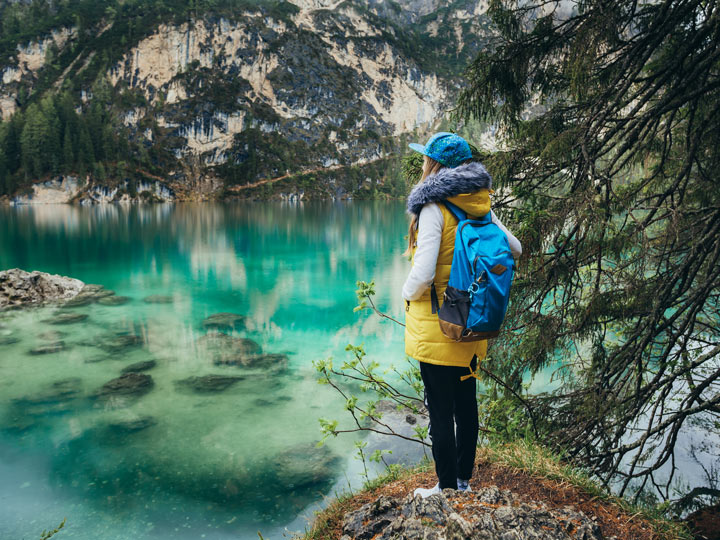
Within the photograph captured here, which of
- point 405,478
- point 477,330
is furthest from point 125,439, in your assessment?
point 477,330

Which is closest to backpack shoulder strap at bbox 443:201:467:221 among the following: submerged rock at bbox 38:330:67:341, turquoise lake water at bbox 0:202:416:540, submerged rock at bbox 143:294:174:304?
turquoise lake water at bbox 0:202:416:540

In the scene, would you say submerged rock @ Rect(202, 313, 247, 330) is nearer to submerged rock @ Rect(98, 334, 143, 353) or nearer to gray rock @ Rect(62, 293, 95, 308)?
submerged rock @ Rect(98, 334, 143, 353)

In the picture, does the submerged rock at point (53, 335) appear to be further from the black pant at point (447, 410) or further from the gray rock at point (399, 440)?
the black pant at point (447, 410)

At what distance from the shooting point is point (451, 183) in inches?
83.3

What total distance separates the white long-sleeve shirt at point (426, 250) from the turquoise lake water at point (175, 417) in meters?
4.44

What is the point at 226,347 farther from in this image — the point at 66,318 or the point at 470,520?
the point at 470,520

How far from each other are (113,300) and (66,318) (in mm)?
2621

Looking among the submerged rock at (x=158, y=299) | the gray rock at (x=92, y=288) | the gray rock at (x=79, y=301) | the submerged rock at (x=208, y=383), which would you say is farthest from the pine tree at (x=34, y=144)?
the submerged rock at (x=208, y=383)

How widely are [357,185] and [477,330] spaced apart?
140878mm

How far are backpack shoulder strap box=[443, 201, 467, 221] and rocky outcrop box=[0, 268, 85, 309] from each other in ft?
56.3

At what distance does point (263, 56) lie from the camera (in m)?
146

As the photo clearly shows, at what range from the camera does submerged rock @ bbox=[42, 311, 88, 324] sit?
13.3m

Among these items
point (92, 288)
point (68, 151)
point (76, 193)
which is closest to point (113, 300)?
point (92, 288)

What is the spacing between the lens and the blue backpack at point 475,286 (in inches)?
81.7
